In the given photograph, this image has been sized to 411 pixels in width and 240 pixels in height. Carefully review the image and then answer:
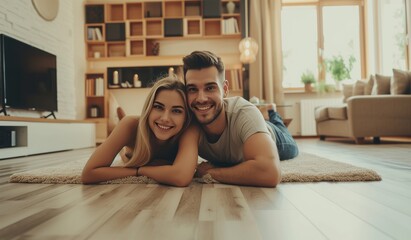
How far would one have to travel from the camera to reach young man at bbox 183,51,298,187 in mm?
1372

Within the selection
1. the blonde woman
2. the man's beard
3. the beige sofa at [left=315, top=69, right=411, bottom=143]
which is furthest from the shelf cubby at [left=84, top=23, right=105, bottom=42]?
the man's beard

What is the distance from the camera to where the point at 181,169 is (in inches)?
55.3

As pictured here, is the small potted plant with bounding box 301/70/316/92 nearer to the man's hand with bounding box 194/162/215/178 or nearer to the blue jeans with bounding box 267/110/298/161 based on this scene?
the blue jeans with bounding box 267/110/298/161

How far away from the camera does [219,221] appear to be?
2.96 feet

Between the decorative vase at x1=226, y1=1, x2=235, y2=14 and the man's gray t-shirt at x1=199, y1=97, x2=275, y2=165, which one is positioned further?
the decorative vase at x1=226, y1=1, x2=235, y2=14

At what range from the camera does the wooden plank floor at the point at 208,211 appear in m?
0.81

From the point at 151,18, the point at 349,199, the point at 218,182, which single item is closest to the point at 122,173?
the point at 218,182

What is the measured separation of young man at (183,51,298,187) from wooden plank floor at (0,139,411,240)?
7 centimetres

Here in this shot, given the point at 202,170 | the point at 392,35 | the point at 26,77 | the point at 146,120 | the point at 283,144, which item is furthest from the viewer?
the point at 392,35

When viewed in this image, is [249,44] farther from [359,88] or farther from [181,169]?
[181,169]

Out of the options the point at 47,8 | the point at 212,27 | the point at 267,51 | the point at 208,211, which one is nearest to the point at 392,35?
the point at 267,51

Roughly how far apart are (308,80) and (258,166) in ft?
15.5

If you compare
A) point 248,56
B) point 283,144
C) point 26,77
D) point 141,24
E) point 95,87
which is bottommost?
point 283,144

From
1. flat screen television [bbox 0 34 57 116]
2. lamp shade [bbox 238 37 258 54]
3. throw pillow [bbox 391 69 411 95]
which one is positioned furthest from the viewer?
lamp shade [bbox 238 37 258 54]
